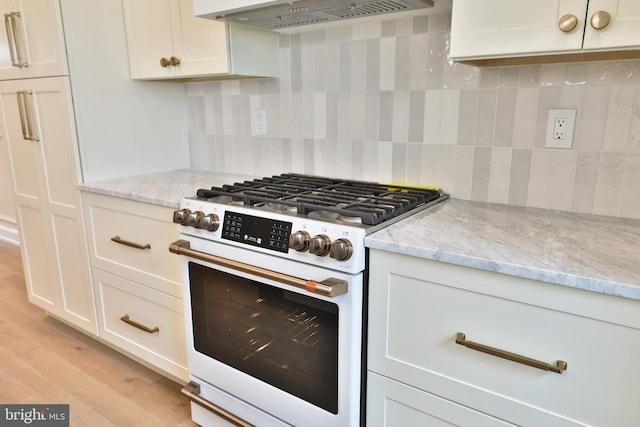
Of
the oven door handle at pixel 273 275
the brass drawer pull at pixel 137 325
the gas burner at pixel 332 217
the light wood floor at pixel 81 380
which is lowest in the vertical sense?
the light wood floor at pixel 81 380

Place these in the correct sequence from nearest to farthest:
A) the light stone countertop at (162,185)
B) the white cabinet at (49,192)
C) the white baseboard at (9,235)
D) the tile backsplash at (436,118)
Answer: the tile backsplash at (436,118) → the light stone countertop at (162,185) → the white cabinet at (49,192) → the white baseboard at (9,235)

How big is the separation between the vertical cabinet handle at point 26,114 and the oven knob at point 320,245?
1776 millimetres

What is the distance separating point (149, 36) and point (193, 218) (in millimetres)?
1078

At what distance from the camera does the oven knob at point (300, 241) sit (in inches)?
49.4

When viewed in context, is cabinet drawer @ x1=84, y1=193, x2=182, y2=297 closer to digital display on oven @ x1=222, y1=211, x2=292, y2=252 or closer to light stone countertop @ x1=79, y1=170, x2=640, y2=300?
digital display on oven @ x1=222, y1=211, x2=292, y2=252

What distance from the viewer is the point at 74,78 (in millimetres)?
2033

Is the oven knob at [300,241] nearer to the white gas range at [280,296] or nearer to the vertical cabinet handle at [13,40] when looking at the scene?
the white gas range at [280,296]

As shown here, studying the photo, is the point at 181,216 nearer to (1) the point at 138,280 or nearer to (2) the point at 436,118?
(1) the point at 138,280

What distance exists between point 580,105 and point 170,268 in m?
1.59

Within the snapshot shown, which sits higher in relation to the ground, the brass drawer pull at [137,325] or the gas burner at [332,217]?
the gas burner at [332,217]

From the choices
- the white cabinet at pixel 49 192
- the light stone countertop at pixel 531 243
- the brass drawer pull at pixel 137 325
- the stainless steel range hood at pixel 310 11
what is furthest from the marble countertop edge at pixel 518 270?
Result: the white cabinet at pixel 49 192

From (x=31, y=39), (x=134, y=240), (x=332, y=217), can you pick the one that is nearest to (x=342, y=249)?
(x=332, y=217)

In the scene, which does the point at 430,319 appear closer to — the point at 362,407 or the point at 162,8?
the point at 362,407

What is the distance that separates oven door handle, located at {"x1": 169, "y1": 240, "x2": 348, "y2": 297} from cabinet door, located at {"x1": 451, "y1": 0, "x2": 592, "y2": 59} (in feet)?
2.38
